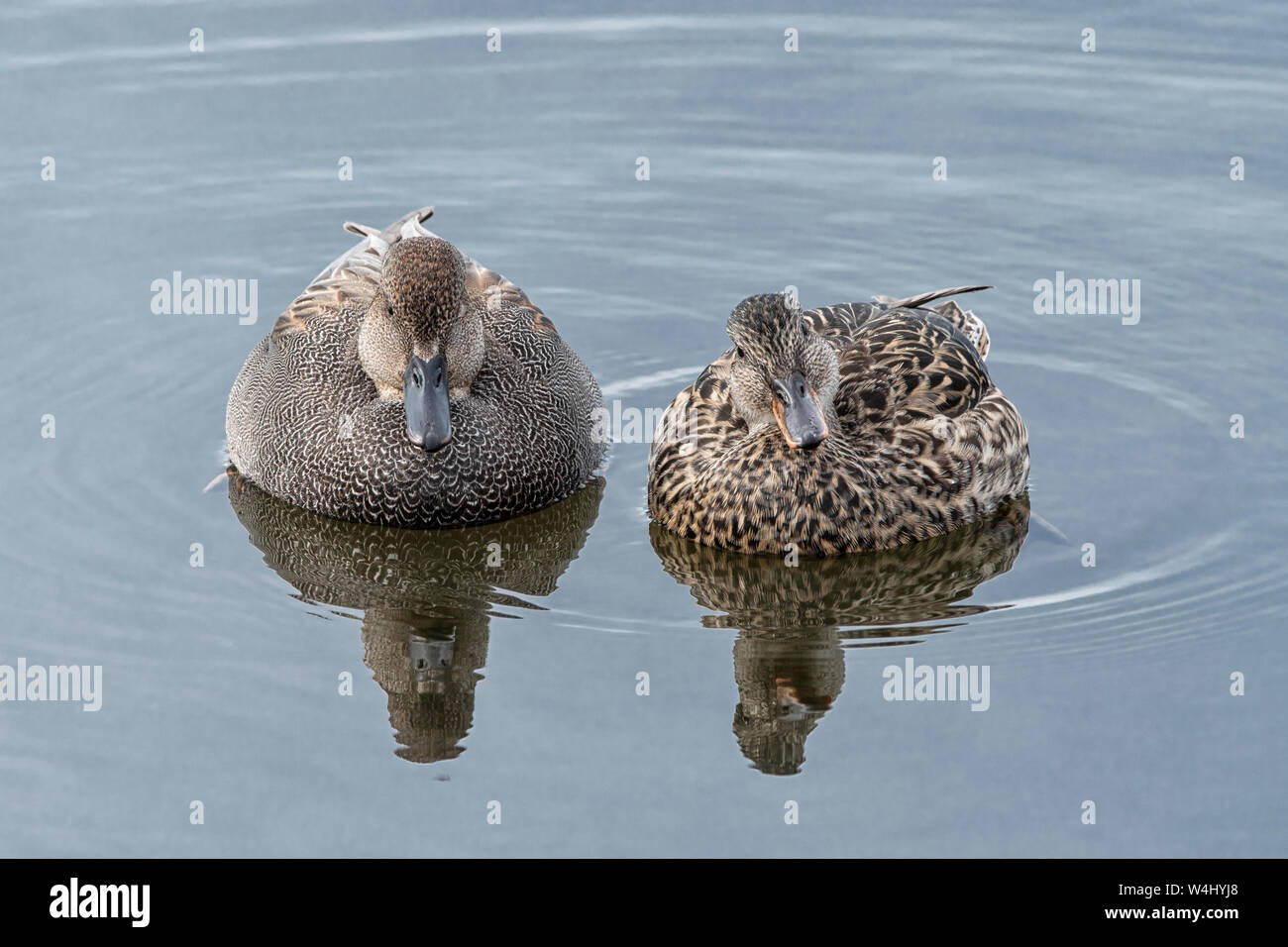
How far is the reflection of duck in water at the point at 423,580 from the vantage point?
27.2ft

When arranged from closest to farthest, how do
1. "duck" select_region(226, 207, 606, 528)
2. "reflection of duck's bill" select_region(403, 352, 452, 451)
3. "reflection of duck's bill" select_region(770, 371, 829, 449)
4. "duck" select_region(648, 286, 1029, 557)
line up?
"reflection of duck's bill" select_region(770, 371, 829, 449) < "duck" select_region(648, 286, 1029, 557) < "reflection of duck's bill" select_region(403, 352, 452, 451) < "duck" select_region(226, 207, 606, 528)

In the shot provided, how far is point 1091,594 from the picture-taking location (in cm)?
902

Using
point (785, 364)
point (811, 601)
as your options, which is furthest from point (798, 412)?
point (811, 601)

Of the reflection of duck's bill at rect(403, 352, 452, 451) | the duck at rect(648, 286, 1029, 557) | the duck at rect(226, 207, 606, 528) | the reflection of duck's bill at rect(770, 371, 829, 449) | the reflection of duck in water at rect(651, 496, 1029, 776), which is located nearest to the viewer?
the reflection of duck in water at rect(651, 496, 1029, 776)

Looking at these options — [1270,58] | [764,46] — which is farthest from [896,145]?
[1270,58]

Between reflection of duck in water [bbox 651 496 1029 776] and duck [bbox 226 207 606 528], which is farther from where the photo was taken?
duck [bbox 226 207 606 528]

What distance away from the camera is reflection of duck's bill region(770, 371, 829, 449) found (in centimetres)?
884

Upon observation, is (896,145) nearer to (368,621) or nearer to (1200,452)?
(1200,452)

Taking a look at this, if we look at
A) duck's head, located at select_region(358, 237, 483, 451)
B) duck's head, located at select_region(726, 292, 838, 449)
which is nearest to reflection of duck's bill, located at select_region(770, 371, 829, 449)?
duck's head, located at select_region(726, 292, 838, 449)

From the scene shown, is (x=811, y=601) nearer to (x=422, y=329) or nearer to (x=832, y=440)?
(x=832, y=440)

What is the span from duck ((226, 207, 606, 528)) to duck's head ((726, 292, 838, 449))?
1.34 metres

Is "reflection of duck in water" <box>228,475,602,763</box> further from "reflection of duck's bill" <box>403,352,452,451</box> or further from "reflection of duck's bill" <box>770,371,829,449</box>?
"reflection of duck's bill" <box>770,371,829,449</box>

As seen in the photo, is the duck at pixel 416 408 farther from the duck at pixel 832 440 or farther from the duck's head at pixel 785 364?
the duck's head at pixel 785 364

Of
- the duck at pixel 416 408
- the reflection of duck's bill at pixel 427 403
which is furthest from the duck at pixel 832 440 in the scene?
the reflection of duck's bill at pixel 427 403
